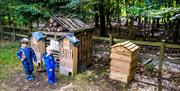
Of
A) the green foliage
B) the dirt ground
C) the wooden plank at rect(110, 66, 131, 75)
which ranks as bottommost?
the dirt ground

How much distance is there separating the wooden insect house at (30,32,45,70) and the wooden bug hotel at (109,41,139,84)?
7.76 ft

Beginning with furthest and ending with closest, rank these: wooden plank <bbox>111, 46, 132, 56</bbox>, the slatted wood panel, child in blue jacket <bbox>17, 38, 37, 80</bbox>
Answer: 1. the slatted wood panel
2. child in blue jacket <bbox>17, 38, 37, 80</bbox>
3. wooden plank <bbox>111, 46, 132, 56</bbox>

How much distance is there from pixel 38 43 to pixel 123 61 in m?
2.85

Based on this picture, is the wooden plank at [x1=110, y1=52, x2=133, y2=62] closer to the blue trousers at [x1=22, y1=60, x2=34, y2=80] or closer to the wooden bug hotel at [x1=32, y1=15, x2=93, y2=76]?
the wooden bug hotel at [x1=32, y1=15, x2=93, y2=76]

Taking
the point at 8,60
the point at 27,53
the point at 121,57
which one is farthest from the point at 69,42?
the point at 8,60

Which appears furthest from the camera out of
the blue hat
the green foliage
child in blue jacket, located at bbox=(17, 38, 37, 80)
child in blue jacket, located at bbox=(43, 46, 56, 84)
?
the green foliage

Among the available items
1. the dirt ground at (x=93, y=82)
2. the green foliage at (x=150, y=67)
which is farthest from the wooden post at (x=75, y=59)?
the green foliage at (x=150, y=67)

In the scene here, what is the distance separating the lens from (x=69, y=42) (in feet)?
21.1

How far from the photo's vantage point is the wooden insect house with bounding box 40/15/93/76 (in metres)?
6.46

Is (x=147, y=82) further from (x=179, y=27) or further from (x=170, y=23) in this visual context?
(x=170, y=23)

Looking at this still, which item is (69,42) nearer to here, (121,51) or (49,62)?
(49,62)

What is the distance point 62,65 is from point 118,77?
176 cm

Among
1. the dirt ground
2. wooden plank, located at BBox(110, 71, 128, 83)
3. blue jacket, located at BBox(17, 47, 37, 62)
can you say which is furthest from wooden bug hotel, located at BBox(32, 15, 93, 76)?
wooden plank, located at BBox(110, 71, 128, 83)

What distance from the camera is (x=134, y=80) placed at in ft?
21.0
